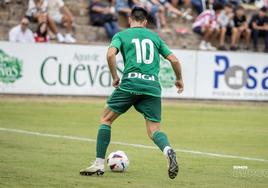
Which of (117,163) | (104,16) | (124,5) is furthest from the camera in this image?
(124,5)

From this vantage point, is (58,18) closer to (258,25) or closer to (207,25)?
(207,25)

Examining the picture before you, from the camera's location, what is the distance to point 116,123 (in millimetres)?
19297

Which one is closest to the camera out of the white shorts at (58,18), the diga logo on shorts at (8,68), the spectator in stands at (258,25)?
the diga logo on shorts at (8,68)

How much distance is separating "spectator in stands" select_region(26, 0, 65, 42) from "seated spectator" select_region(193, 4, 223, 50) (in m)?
5.74

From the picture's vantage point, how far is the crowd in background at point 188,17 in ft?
84.1

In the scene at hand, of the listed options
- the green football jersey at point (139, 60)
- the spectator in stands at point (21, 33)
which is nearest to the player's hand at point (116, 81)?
the green football jersey at point (139, 60)

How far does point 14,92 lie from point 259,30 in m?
10.7

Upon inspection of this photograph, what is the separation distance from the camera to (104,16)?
26969mm

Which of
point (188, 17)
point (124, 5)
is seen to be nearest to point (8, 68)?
point (124, 5)

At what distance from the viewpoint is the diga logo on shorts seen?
23047 millimetres

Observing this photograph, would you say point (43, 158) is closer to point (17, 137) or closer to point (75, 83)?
point (17, 137)

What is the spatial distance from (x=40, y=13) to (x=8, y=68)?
9.75 feet

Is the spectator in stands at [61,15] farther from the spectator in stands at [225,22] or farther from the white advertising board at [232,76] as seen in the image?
the spectator in stands at [225,22]

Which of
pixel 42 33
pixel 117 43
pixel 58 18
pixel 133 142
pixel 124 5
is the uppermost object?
pixel 124 5
